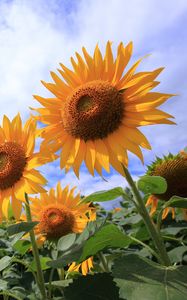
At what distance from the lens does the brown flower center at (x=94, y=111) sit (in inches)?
97.3

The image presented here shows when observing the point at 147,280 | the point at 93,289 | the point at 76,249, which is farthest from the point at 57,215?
the point at 147,280

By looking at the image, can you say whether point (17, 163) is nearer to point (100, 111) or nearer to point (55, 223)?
point (100, 111)

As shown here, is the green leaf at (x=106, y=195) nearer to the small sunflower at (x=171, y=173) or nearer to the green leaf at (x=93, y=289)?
the green leaf at (x=93, y=289)

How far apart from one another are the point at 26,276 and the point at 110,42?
8.33ft

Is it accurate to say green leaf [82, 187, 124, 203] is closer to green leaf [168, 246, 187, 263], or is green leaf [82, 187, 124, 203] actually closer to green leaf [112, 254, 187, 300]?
green leaf [112, 254, 187, 300]

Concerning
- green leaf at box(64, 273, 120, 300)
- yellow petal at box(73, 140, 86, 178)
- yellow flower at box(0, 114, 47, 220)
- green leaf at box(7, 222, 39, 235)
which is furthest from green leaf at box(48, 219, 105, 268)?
yellow flower at box(0, 114, 47, 220)

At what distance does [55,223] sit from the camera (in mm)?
3773

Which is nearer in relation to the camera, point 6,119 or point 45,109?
point 45,109

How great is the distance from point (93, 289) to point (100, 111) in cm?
97

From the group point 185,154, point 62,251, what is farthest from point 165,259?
point 185,154

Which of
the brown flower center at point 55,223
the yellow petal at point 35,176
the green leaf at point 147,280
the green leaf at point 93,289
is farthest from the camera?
the brown flower center at point 55,223

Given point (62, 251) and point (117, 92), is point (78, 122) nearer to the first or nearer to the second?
point (117, 92)

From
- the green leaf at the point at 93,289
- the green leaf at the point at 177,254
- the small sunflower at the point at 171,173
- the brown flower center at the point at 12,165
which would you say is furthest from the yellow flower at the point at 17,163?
the green leaf at the point at 177,254

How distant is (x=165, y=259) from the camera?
7.26ft
